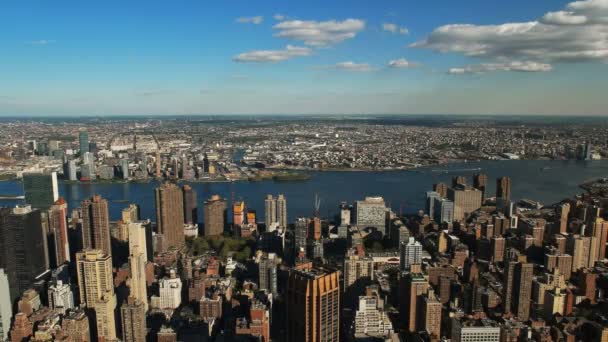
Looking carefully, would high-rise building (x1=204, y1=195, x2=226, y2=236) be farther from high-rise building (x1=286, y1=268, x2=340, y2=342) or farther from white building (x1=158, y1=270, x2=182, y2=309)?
high-rise building (x1=286, y1=268, x2=340, y2=342)

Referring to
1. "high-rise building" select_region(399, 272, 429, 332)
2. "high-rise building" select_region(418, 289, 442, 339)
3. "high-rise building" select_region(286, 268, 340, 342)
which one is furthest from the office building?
"high-rise building" select_region(286, 268, 340, 342)

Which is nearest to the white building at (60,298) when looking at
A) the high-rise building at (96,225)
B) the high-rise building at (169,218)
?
the high-rise building at (96,225)

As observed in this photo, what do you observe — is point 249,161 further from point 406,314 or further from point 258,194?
point 406,314

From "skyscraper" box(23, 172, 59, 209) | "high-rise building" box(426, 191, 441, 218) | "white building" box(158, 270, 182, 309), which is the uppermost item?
"skyscraper" box(23, 172, 59, 209)

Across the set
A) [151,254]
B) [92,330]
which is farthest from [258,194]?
[92,330]

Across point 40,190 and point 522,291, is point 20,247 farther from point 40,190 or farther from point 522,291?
point 522,291

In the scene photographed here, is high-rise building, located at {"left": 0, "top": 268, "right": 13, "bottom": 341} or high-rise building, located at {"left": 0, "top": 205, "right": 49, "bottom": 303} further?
high-rise building, located at {"left": 0, "top": 205, "right": 49, "bottom": 303}

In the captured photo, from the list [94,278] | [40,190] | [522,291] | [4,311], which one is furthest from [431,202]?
[40,190]
